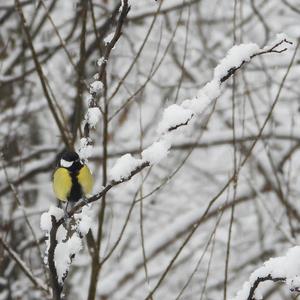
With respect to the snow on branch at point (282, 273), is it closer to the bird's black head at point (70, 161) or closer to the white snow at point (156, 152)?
the white snow at point (156, 152)

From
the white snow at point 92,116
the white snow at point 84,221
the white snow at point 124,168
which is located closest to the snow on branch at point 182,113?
the white snow at point 124,168

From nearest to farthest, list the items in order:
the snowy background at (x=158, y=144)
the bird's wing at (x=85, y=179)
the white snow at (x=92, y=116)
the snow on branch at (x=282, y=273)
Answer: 1. the snow on branch at (x=282, y=273)
2. the white snow at (x=92, y=116)
3. the bird's wing at (x=85, y=179)
4. the snowy background at (x=158, y=144)

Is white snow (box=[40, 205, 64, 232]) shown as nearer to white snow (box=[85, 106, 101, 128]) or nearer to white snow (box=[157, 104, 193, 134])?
white snow (box=[85, 106, 101, 128])

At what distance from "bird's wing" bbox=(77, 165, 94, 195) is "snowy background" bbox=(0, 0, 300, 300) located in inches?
3.6

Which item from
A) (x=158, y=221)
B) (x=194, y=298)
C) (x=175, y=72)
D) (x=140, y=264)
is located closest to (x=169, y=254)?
(x=158, y=221)

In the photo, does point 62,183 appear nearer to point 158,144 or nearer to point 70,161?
point 70,161

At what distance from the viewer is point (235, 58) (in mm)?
1279

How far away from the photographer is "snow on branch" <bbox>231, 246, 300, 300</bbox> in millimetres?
1187

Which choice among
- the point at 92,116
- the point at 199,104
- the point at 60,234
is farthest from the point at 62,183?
the point at 199,104

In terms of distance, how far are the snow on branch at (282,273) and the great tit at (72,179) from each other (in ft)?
1.65

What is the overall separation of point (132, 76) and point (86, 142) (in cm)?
434

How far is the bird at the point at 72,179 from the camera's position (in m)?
1.44

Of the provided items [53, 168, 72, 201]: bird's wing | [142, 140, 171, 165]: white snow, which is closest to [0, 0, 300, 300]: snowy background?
[142, 140, 171, 165]: white snow

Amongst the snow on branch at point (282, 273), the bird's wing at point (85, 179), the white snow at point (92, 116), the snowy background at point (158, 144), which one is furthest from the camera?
the snowy background at point (158, 144)
